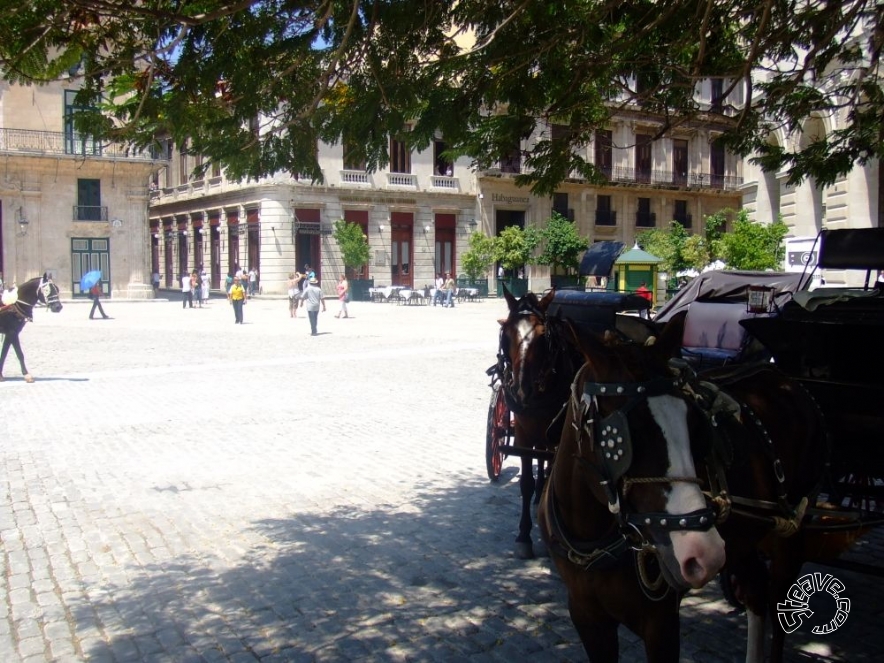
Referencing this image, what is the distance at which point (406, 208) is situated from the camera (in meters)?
42.8

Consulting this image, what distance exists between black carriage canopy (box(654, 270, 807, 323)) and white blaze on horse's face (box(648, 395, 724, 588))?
5.27 meters

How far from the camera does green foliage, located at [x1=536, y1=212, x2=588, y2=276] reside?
42125 millimetres

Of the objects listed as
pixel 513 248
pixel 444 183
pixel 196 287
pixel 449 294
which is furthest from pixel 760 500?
pixel 444 183

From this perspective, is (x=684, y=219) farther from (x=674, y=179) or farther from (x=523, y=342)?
(x=523, y=342)

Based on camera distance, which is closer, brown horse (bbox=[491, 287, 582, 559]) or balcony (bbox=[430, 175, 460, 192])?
brown horse (bbox=[491, 287, 582, 559])

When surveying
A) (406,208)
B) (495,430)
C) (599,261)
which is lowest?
(495,430)

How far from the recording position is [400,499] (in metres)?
6.57

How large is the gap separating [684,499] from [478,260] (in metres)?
38.3

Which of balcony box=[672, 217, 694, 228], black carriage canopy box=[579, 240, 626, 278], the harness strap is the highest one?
balcony box=[672, 217, 694, 228]

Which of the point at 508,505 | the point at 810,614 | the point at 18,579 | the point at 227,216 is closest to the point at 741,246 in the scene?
the point at 508,505

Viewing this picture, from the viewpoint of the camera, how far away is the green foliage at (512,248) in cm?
3959

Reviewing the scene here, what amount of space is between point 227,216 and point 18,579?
40.5 meters

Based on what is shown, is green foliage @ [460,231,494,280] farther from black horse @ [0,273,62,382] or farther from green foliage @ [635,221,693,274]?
black horse @ [0,273,62,382]

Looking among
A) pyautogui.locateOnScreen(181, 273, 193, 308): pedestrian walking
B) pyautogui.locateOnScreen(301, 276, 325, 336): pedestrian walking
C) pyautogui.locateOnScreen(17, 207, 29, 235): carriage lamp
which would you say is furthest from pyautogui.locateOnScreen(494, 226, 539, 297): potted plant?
pyautogui.locateOnScreen(17, 207, 29, 235): carriage lamp
